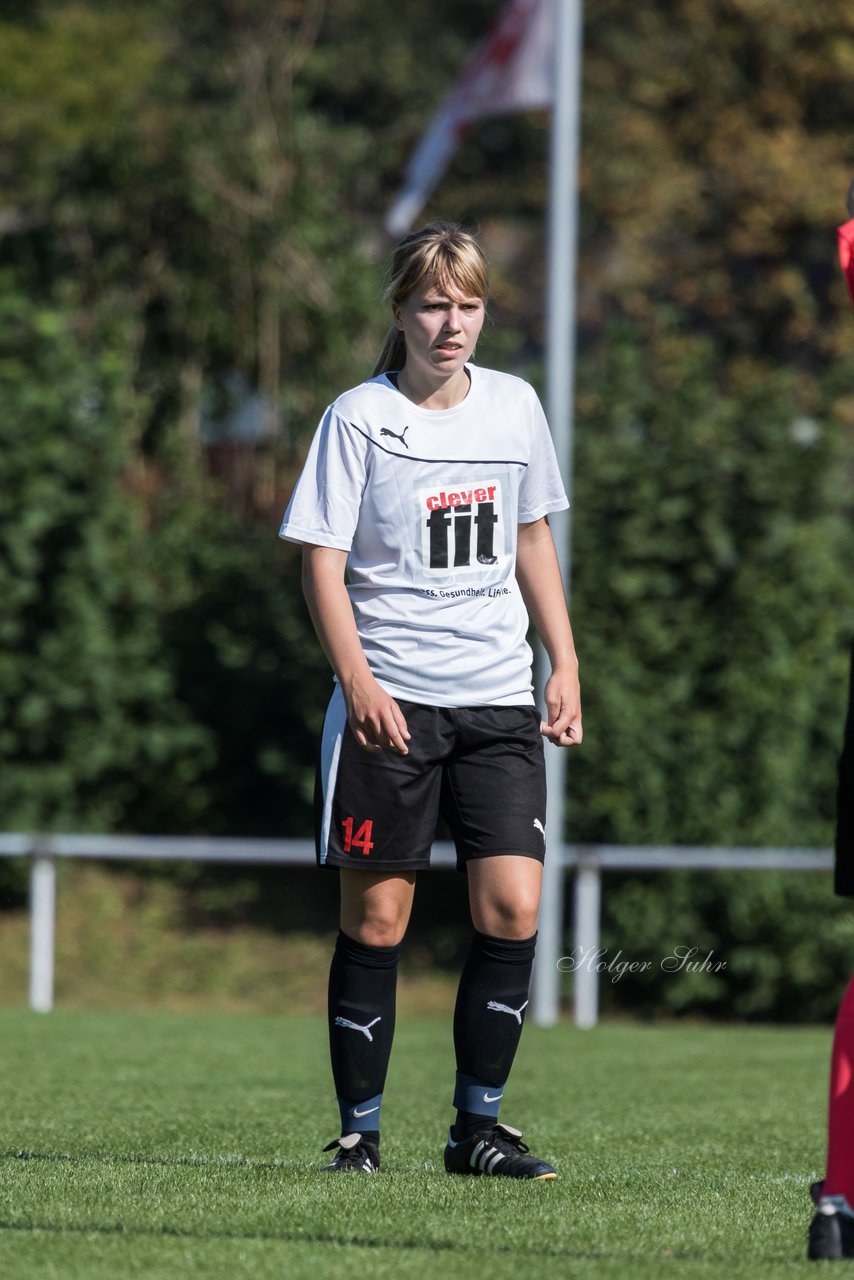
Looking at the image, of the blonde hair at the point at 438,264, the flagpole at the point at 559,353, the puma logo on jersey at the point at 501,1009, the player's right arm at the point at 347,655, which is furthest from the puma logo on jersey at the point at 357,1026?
the flagpole at the point at 559,353

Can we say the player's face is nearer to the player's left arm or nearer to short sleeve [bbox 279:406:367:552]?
short sleeve [bbox 279:406:367:552]

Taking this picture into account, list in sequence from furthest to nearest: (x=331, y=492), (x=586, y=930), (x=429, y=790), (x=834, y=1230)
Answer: (x=586, y=930) → (x=429, y=790) → (x=331, y=492) → (x=834, y=1230)

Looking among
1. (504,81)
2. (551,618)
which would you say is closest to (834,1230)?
(551,618)

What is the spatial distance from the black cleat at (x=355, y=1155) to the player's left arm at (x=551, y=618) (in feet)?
3.31

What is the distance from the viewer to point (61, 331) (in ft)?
42.2

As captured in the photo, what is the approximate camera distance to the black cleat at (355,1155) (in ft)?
13.9

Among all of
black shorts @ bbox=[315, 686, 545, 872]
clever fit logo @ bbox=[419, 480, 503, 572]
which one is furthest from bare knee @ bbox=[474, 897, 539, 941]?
clever fit logo @ bbox=[419, 480, 503, 572]

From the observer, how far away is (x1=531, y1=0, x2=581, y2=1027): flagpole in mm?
11508

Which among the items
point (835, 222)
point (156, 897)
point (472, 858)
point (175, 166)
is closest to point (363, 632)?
point (472, 858)

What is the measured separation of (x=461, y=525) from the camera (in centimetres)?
423

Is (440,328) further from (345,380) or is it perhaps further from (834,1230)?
(345,380)

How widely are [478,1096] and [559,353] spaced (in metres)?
8.15

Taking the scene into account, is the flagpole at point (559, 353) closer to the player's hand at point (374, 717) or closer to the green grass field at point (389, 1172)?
the green grass field at point (389, 1172)

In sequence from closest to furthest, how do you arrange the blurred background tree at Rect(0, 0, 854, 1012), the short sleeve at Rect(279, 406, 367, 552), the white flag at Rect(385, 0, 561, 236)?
the short sleeve at Rect(279, 406, 367, 552) → the white flag at Rect(385, 0, 561, 236) → the blurred background tree at Rect(0, 0, 854, 1012)
